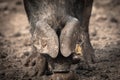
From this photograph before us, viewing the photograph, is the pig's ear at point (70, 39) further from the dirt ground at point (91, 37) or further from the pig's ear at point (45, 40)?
the dirt ground at point (91, 37)

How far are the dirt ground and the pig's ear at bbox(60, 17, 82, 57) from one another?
1.46 ft

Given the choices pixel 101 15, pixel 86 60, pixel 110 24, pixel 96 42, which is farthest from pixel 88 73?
pixel 101 15

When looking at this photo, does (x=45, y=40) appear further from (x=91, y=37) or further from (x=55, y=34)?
(x=91, y=37)

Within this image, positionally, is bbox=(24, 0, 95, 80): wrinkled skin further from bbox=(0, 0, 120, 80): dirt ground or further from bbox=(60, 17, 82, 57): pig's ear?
bbox=(0, 0, 120, 80): dirt ground

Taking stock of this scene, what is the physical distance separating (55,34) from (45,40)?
3.5 inches

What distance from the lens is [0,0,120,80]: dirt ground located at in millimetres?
3947

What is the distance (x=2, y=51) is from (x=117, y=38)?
1.41 meters

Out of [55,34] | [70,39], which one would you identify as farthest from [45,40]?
[70,39]

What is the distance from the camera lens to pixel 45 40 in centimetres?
334

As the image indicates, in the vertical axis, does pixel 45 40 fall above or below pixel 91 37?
below

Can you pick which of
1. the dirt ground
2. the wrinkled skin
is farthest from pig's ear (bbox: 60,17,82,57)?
the dirt ground

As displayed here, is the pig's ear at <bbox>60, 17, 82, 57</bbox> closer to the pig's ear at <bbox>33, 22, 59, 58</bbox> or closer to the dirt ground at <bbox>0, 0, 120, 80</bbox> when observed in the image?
the pig's ear at <bbox>33, 22, 59, 58</bbox>

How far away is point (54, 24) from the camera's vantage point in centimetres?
348

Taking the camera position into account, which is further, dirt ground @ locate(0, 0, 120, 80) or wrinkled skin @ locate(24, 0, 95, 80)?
dirt ground @ locate(0, 0, 120, 80)
